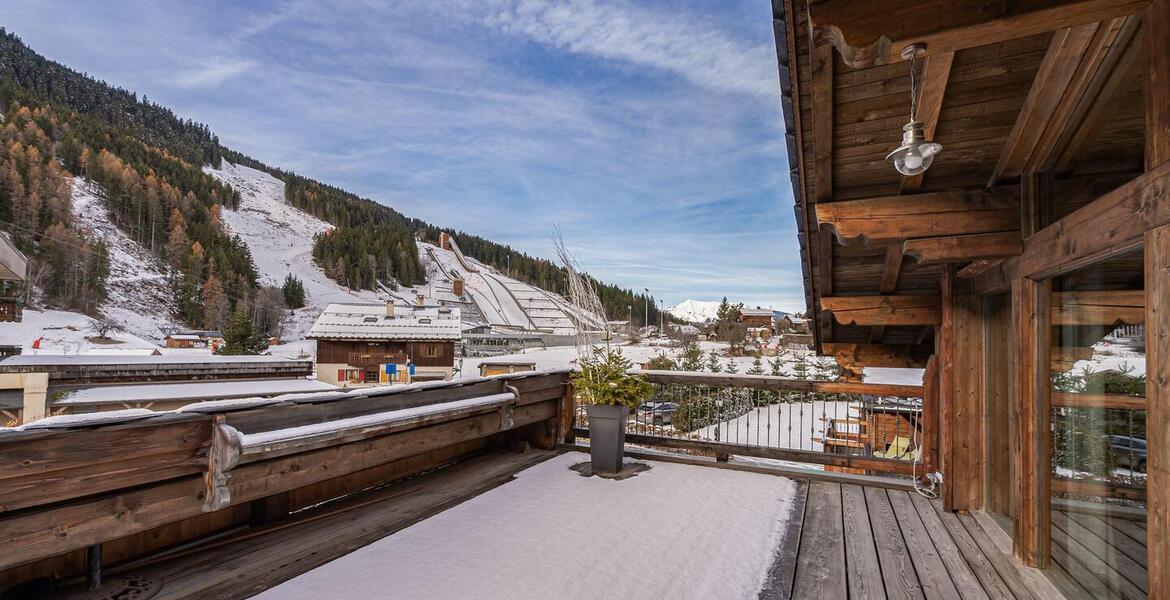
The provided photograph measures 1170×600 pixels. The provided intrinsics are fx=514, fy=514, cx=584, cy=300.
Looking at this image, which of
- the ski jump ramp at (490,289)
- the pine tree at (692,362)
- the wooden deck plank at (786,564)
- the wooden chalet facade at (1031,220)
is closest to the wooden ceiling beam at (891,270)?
the wooden chalet facade at (1031,220)

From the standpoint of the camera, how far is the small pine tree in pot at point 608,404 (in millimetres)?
4320

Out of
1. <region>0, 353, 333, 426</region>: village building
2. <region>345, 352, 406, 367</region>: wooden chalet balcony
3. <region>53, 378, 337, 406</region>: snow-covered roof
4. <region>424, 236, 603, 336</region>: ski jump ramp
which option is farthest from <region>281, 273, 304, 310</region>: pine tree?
<region>53, 378, 337, 406</region>: snow-covered roof

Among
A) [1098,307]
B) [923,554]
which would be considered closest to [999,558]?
[923,554]

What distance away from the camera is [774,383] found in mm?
4590

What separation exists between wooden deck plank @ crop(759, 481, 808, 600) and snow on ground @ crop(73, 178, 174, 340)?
38.3m

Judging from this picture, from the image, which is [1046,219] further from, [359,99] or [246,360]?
[359,99]

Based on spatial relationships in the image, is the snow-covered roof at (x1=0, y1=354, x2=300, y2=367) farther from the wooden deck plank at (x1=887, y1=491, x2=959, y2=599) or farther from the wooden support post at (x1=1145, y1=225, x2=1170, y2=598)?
the wooden support post at (x1=1145, y1=225, x2=1170, y2=598)

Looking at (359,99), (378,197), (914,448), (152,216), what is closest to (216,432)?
(914,448)

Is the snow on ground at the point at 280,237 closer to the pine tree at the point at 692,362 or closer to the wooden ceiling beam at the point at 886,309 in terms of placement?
the pine tree at the point at 692,362

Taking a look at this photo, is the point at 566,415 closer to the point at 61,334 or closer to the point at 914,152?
the point at 914,152

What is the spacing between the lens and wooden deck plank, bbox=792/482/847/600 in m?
2.47

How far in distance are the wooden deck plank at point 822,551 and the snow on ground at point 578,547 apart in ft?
0.54

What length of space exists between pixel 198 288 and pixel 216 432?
4551cm

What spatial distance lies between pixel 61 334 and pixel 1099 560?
3448 cm
